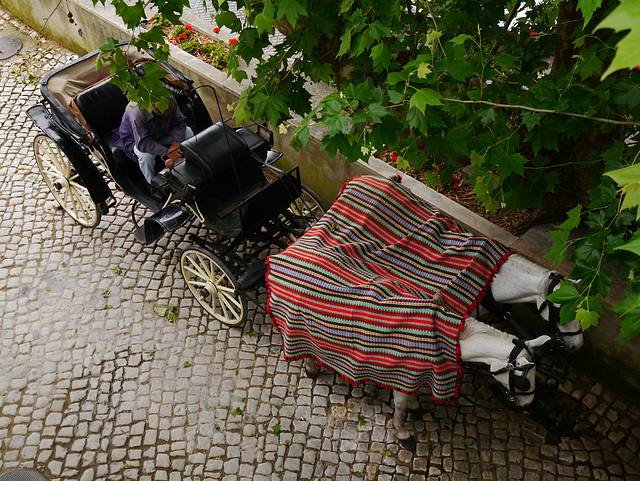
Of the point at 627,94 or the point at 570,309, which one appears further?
the point at 627,94

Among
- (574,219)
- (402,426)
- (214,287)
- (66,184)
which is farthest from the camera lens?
(66,184)

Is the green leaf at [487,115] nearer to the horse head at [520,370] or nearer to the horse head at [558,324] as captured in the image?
the horse head at [558,324]

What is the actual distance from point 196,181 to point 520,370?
2.94 metres

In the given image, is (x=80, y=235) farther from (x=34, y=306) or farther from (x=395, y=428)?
(x=395, y=428)

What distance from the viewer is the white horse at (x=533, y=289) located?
3.52m

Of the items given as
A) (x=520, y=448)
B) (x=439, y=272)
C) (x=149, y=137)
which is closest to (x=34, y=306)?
(x=149, y=137)

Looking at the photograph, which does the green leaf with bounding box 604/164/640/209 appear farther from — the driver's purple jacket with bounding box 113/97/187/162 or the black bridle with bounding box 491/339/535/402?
the driver's purple jacket with bounding box 113/97/187/162

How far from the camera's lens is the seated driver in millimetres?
5242

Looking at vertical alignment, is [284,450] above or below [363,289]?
below

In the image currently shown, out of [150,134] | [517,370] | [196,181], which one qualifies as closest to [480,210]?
[517,370]

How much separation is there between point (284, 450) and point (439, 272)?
198 centimetres

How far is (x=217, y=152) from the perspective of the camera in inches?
184

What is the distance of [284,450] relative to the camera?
4551 mm

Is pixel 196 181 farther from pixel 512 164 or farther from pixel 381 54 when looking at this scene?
pixel 512 164
